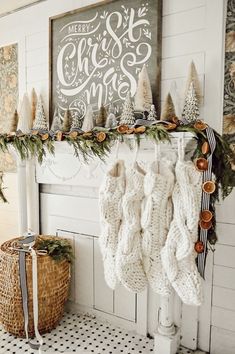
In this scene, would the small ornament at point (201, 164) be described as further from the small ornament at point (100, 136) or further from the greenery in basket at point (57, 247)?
the greenery in basket at point (57, 247)

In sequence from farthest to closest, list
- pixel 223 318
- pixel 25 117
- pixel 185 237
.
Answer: pixel 25 117, pixel 223 318, pixel 185 237

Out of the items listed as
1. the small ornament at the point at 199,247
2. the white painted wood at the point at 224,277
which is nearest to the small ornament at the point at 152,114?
the small ornament at the point at 199,247

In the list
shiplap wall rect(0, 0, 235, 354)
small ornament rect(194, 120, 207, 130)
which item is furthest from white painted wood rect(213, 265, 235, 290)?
small ornament rect(194, 120, 207, 130)

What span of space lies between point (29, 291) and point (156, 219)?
1038 mm

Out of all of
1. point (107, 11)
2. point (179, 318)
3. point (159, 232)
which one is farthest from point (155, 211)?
point (107, 11)

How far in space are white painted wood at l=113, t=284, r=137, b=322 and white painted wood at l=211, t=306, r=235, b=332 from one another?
515 millimetres

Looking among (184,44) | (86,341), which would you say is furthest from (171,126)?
(86,341)

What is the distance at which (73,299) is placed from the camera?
2.35m

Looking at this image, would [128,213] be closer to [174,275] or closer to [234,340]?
[174,275]

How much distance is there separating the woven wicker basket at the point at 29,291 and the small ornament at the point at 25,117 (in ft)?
2.73

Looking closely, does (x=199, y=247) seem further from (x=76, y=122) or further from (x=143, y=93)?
(x=76, y=122)

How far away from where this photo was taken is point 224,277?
5.77 ft

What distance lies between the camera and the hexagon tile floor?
188 cm

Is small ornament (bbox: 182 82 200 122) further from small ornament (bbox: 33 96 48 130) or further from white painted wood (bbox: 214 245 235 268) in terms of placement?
small ornament (bbox: 33 96 48 130)
